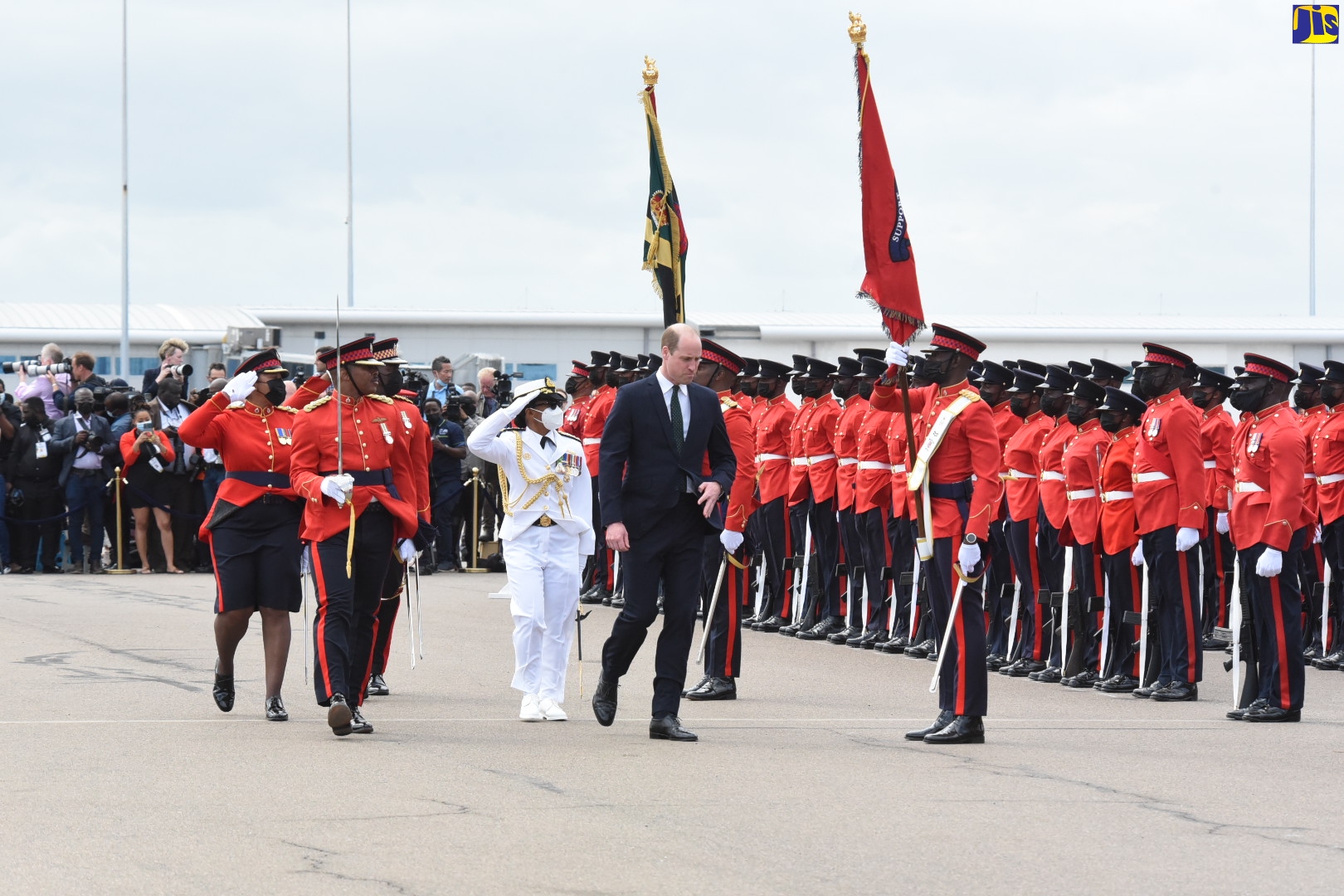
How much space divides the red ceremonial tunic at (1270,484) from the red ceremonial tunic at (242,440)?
552cm

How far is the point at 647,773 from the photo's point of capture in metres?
8.48

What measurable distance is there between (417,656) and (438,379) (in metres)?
11.0

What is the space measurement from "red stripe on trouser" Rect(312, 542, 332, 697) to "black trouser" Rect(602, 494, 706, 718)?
4.69 feet

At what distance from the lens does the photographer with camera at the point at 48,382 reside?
22.4m

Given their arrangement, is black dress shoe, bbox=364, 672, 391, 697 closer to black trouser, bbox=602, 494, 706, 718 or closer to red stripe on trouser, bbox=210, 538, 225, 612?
red stripe on trouser, bbox=210, 538, 225, 612

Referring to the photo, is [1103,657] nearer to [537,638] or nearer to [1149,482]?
[1149,482]

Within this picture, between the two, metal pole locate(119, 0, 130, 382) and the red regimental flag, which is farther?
metal pole locate(119, 0, 130, 382)

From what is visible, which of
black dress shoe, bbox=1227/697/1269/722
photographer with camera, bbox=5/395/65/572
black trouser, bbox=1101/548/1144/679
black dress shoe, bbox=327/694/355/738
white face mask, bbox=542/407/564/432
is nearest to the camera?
black dress shoe, bbox=327/694/355/738

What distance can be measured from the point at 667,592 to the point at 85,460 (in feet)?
43.9

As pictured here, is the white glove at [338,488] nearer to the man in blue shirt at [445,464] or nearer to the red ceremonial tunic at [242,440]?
the red ceremonial tunic at [242,440]

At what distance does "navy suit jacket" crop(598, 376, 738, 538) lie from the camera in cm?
970

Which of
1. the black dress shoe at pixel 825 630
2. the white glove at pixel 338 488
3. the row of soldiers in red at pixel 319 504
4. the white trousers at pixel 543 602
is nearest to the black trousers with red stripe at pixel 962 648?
the white trousers at pixel 543 602

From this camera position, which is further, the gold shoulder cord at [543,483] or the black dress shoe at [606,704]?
the gold shoulder cord at [543,483]

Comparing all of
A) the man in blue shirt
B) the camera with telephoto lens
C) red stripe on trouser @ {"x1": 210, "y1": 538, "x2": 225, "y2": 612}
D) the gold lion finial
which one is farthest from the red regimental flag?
the camera with telephoto lens
